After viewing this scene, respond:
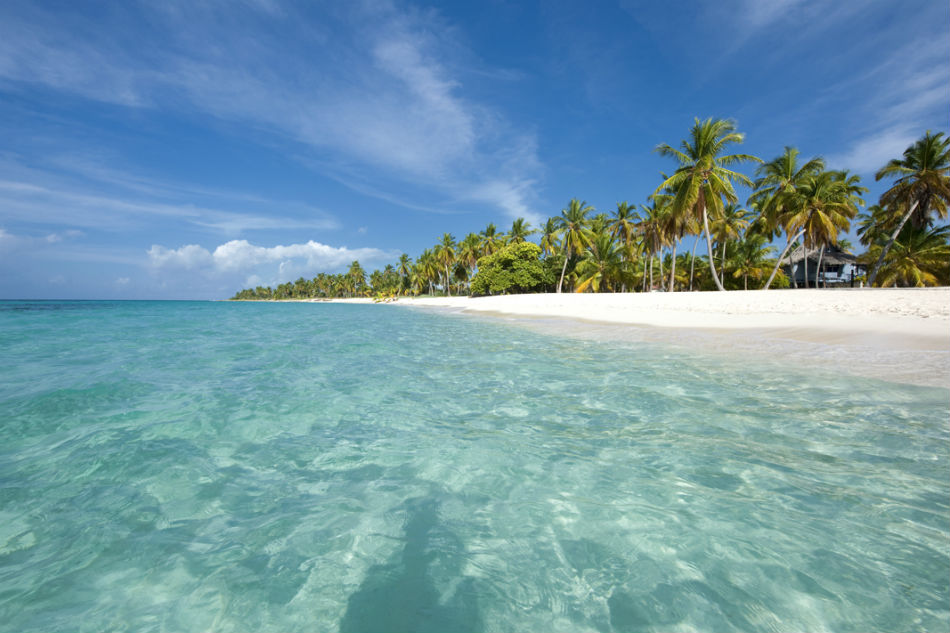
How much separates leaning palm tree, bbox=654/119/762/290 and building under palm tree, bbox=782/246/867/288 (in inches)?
754

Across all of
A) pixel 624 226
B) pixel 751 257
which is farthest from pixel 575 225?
pixel 751 257

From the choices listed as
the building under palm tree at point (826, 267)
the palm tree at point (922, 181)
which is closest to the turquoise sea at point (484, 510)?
the palm tree at point (922, 181)

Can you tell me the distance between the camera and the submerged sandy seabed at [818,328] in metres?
7.90

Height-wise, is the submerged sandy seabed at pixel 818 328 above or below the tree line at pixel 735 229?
below

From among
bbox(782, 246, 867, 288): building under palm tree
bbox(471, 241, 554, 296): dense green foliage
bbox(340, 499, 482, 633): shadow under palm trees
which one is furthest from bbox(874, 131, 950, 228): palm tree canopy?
bbox(340, 499, 482, 633): shadow under palm trees

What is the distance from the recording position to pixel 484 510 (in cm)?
300

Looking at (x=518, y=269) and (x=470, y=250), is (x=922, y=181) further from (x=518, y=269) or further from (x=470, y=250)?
(x=470, y=250)

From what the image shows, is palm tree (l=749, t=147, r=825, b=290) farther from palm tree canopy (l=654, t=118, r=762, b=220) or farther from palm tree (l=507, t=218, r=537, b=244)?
palm tree (l=507, t=218, r=537, b=244)

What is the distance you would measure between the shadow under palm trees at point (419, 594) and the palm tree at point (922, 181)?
3994 cm

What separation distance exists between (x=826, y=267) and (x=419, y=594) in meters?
53.1

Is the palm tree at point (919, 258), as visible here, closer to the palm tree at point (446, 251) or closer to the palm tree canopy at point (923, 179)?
the palm tree canopy at point (923, 179)

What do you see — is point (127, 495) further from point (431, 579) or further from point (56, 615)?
point (431, 579)

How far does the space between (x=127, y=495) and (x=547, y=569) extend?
3574mm

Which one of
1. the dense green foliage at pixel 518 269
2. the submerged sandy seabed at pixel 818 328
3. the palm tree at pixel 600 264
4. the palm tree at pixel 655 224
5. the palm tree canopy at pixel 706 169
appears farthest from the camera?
the dense green foliage at pixel 518 269
